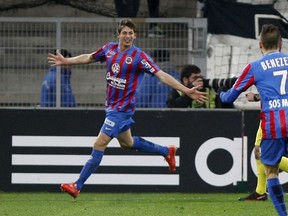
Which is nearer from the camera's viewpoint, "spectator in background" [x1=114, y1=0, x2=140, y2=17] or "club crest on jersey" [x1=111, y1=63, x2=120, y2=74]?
"club crest on jersey" [x1=111, y1=63, x2=120, y2=74]

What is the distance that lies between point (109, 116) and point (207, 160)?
2.17 metres

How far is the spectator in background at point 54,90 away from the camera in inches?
563

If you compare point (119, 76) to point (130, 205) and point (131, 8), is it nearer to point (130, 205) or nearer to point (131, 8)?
point (130, 205)

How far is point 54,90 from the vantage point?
14336 mm

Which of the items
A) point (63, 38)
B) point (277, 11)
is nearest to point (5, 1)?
point (63, 38)

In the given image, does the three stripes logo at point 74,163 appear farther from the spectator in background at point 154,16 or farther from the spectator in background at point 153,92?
the spectator in background at point 154,16

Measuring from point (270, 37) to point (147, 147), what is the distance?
12.0 feet

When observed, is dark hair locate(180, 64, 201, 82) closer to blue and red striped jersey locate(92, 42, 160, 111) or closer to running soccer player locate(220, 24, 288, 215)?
blue and red striped jersey locate(92, 42, 160, 111)

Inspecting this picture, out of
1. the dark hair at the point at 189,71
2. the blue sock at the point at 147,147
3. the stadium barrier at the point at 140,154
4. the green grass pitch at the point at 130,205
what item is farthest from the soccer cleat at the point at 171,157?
the dark hair at the point at 189,71

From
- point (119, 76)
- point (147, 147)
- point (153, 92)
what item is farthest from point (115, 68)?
point (153, 92)

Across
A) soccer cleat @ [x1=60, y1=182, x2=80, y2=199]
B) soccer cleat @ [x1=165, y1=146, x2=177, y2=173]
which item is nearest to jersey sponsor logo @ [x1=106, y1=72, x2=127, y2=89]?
soccer cleat @ [x1=165, y1=146, x2=177, y2=173]

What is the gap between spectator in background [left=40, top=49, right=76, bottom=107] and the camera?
563 inches

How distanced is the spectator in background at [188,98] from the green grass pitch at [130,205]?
144 cm

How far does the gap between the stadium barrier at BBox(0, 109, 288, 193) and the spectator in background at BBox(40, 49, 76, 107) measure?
0.79 m
